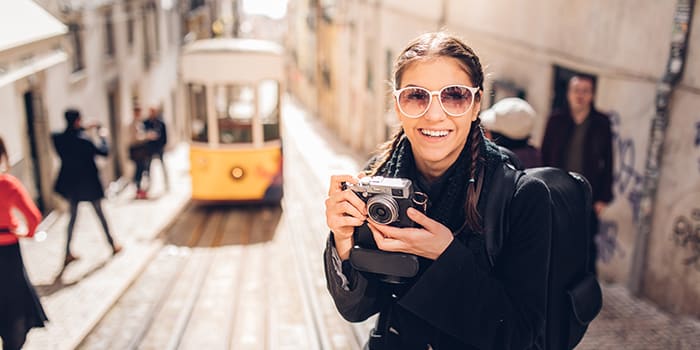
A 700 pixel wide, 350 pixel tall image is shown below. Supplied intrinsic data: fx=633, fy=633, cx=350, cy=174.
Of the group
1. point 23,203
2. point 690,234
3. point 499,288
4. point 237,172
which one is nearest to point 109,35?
point 237,172

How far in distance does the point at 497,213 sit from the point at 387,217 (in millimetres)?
288

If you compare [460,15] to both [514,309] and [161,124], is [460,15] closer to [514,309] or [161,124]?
[161,124]

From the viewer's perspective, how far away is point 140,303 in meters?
6.30

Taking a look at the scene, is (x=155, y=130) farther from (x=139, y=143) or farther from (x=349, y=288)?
(x=349, y=288)

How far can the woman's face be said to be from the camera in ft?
5.66

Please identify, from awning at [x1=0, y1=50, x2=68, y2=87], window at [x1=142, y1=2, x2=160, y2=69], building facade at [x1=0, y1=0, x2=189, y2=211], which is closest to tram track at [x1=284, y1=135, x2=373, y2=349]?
building facade at [x1=0, y1=0, x2=189, y2=211]

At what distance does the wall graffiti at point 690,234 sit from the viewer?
207 inches

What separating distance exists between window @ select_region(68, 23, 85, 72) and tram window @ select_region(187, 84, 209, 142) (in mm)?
4112

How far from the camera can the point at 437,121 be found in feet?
5.73

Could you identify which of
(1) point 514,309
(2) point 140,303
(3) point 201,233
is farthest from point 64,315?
(1) point 514,309

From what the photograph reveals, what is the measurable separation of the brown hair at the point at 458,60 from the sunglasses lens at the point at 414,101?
58 millimetres

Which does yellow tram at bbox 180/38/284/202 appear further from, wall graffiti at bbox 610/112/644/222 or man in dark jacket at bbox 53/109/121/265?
wall graffiti at bbox 610/112/644/222

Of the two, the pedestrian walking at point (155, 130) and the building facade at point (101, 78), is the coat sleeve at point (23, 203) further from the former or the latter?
the pedestrian walking at point (155, 130)

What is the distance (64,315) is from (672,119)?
5749mm
